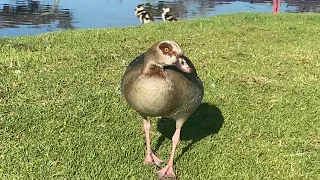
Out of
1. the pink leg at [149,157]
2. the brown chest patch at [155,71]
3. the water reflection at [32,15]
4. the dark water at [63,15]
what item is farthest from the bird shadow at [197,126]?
the water reflection at [32,15]

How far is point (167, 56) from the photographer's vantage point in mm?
4270

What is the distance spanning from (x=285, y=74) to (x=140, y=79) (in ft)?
16.0

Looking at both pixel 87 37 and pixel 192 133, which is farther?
pixel 87 37

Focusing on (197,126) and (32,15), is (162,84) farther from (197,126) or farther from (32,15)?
(32,15)

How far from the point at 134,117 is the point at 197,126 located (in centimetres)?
88

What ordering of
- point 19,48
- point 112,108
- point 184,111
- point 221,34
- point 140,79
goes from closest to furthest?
point 140,79
point 184,111
point 112,108
point 19,48
point 221,34

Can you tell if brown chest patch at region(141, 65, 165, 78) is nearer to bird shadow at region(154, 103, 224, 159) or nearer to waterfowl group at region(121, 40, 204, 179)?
waterfowl group at region(121, 40, 204, 179)

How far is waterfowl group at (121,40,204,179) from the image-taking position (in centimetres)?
426

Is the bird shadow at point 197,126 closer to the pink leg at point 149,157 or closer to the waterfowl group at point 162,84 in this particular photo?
the pink leg at point 149,157

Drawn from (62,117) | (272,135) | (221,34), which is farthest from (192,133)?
(221,34)

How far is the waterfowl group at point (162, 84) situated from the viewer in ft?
14.0

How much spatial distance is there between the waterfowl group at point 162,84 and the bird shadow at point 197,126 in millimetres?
1074

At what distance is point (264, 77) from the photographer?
8164 millimetres

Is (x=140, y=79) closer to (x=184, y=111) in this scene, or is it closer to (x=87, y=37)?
(x=184, y=111)
